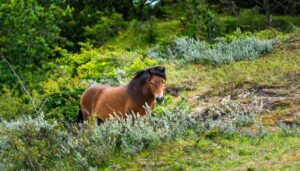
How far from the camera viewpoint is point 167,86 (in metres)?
17.3

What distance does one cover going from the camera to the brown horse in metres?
12.5

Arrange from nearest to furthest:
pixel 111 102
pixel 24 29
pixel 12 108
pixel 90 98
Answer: pixel 111 102 < pixel 90 98 < pixel 12 108 < pixel 24 29

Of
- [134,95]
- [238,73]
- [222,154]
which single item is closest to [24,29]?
[238,73]

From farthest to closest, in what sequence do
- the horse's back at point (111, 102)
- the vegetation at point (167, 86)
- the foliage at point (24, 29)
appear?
the foliage at point (24, 29)
the horse's back at point (111, 102)
the vegetation at point (167, 86)

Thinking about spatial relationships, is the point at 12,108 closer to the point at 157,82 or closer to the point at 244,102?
the point at 157,82

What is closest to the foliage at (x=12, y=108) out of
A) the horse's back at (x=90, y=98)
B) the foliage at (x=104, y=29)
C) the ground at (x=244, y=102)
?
the horse's back at (x=90, y=98)

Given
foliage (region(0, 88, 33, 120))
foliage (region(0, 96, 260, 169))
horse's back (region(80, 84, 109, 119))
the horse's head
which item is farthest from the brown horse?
foliage (region(0, 88, 33, 120))

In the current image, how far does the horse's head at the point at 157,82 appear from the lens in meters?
12.4

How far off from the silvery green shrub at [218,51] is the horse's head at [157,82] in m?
5.88

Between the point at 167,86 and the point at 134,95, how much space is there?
Result: 4.54 metres

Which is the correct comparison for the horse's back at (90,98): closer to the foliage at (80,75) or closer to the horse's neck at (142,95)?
the foliage at (80,75)

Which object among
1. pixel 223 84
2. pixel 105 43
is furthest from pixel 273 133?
pixel 105 43

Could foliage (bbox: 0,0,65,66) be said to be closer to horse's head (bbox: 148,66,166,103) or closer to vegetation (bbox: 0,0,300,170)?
vegetation (bbox: 0,0,300,170)

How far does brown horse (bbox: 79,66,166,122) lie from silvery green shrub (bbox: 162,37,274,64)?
5.71 metres
